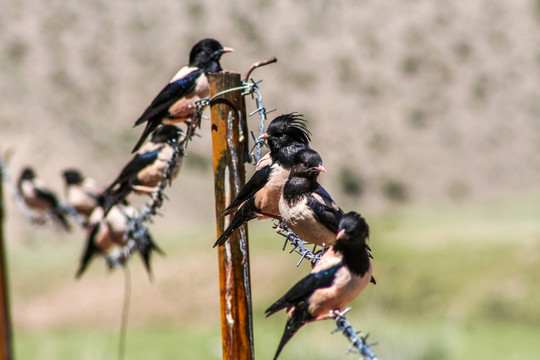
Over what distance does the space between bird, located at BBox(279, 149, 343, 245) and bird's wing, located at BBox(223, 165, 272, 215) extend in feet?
0.54

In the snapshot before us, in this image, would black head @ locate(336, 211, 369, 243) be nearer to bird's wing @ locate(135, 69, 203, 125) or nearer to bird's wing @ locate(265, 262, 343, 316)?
bird's wing @ locate(265, 262, 343, 316)

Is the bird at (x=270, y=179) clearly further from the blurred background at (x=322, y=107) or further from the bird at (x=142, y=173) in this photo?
the blurred background at (x=322, y=107)

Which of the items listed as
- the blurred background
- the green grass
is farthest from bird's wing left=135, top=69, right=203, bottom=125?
the blurred background

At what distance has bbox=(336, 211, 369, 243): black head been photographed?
356cm

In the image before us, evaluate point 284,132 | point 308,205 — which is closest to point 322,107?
point 284,132

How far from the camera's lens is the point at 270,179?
15.2ft

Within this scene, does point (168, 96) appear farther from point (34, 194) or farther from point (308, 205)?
point (34, 194)

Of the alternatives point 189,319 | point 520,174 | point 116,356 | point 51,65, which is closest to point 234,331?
point 116,356

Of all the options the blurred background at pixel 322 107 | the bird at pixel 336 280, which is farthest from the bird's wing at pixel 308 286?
the blurred background at pixel 322 107

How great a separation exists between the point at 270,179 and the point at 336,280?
1120 mm

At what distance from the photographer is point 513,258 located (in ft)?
65.8

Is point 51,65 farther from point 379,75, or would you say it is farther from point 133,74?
point 379,75

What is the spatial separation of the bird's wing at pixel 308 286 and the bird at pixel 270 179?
0.67 metres

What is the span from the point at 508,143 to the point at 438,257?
31.4 m
